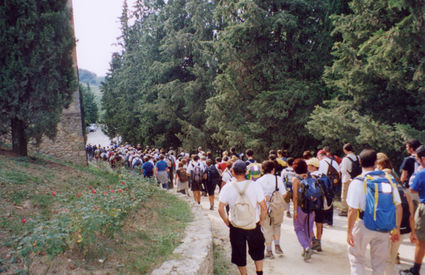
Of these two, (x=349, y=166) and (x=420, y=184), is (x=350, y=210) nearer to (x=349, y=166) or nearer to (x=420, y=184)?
(x=420, y=184)

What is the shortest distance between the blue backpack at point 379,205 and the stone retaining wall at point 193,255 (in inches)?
86.0

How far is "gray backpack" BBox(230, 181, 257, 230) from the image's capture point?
4.31 metres

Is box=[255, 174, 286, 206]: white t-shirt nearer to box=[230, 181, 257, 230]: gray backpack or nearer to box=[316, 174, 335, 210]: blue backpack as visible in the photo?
box=[316, 174, 335, 210]: blue backpack

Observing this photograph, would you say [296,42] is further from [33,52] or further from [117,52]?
[117,52]

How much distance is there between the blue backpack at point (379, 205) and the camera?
12.6 feet

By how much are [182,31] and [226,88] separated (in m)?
9.80

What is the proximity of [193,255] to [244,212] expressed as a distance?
37.5 inches

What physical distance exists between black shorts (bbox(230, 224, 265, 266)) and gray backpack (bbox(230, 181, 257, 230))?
12 centimetres

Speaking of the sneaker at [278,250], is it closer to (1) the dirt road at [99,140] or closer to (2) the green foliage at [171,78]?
(2) the green foliage at [171,78]

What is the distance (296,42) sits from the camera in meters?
14.4

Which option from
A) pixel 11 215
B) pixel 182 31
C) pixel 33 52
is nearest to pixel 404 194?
pixel 11 215

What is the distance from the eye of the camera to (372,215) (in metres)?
3.86

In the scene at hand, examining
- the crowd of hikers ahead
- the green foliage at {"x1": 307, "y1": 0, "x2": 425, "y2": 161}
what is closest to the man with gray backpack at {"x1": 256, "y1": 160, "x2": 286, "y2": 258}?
the crowd of hikers ahead

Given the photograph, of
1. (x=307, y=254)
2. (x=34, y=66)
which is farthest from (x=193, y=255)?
(x=34, y=66)
